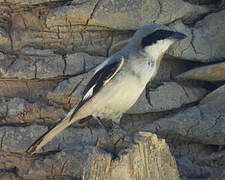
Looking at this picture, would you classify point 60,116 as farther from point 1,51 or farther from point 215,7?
point 215,7

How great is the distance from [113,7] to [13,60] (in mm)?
1623

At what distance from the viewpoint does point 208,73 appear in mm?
4793

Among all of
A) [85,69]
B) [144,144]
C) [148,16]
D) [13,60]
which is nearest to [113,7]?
[148,16]

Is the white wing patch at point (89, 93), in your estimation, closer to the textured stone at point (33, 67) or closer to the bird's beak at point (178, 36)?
the textured stone at point (33, 67)

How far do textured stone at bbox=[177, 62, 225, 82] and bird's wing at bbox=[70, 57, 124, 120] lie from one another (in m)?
1.26

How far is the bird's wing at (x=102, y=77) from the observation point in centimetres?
400

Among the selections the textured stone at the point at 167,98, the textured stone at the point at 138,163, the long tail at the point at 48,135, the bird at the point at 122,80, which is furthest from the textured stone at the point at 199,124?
the textured stone at the point at 138,163

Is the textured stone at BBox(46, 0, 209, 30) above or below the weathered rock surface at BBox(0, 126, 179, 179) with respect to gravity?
above

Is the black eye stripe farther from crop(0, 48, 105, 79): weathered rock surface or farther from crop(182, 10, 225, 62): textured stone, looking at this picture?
crop(0, 48, 105, 79): weathered rock surface

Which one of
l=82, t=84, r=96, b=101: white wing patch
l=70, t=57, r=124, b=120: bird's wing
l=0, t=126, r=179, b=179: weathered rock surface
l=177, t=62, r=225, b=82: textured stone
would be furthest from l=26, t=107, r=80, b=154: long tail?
l=177, t=62, r=225, b=82: textured stone

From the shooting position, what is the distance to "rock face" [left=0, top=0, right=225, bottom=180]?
15.5 ft

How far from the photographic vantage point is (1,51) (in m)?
4.97

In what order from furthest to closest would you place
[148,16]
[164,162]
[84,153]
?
[148,16], [84,153], [164,162]

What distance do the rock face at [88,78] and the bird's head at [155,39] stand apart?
26.1 inches
